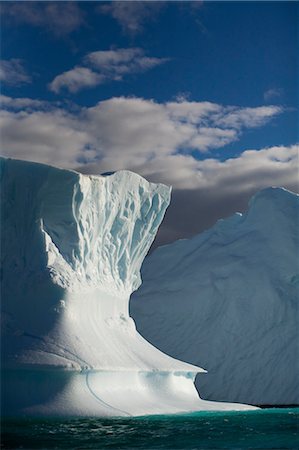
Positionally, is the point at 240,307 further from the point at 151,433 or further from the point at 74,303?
the point at 151,433

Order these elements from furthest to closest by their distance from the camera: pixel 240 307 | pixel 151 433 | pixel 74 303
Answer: pixel 240 307 → pixel 74 303 → pixel 151 433

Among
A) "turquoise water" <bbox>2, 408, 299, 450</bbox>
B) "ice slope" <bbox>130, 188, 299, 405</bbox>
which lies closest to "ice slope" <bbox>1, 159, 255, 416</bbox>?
"turquoise water" <bbox>2, 408, 299, 450</bbox>

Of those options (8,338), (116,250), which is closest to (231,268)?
(116,250)

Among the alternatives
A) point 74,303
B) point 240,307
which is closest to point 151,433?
point 74,303

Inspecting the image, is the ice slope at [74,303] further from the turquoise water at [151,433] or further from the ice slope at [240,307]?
the ice slope at [240,307]

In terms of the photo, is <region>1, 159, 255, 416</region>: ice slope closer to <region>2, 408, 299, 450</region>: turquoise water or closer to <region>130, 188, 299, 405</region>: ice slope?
<region>2, 408, 299, 450</region>: turquoise water

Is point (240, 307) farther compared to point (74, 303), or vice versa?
point (240, 307)

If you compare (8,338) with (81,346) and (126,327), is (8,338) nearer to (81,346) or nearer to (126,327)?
(81,346)
